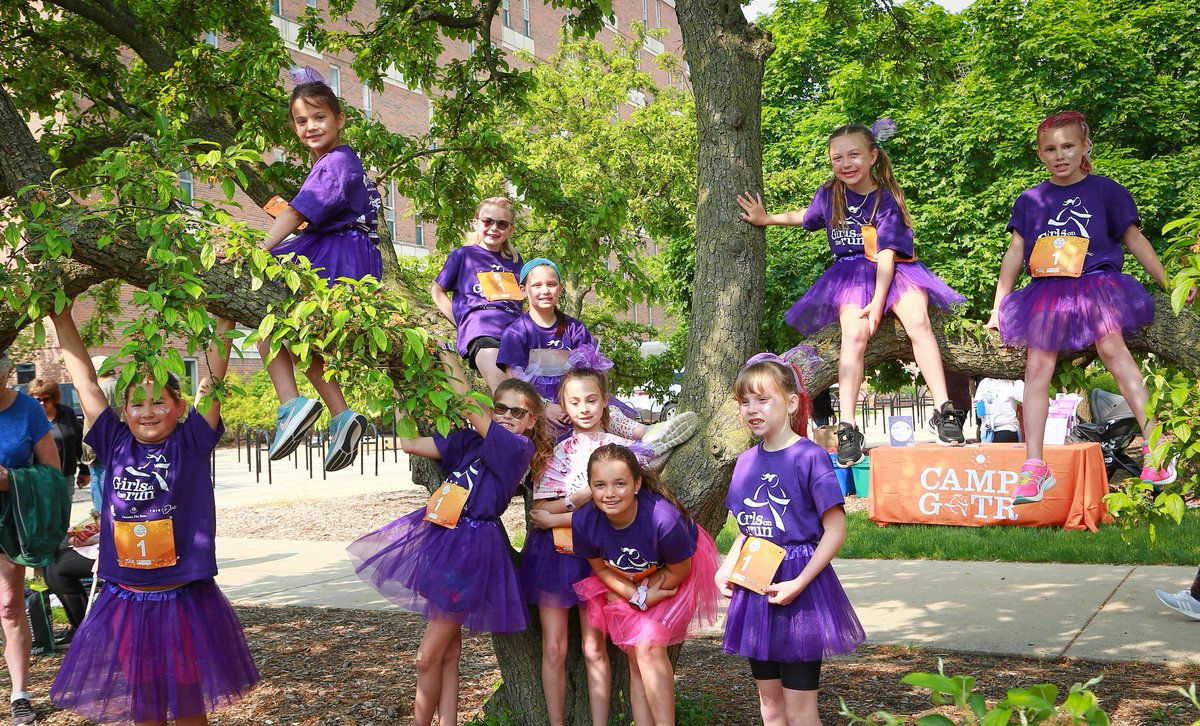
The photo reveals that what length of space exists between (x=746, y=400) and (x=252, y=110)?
3.98 meters

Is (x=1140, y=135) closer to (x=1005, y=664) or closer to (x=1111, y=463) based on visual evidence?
(x=1111, y=463)

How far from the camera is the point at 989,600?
683cm

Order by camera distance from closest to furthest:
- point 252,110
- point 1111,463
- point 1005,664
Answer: point 1005,664, point 252,110, point 1111,463

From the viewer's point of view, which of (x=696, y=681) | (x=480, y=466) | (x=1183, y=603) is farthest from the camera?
(x=1183, y=603)

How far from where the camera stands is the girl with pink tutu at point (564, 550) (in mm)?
3984

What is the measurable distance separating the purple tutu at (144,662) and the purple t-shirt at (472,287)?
5.98 feet

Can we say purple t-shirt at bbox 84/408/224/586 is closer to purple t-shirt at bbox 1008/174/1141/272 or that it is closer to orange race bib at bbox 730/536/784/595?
orange race bib at bbox 730/536/784/595

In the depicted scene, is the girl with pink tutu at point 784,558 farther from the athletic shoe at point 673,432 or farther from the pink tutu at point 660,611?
the athletic shoe at point 673,432

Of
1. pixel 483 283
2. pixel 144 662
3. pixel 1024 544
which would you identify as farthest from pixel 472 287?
pixel 1024 544

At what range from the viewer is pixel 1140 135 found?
44.7 ft

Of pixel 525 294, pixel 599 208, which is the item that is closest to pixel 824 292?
pixel 525 294

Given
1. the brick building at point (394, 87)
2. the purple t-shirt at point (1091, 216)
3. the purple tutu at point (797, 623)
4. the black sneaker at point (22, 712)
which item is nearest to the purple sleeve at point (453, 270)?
the purple tutu at point (797, 623)

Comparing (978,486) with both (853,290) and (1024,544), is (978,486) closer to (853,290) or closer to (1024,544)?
(1024,544)

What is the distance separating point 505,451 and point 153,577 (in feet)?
4.39
